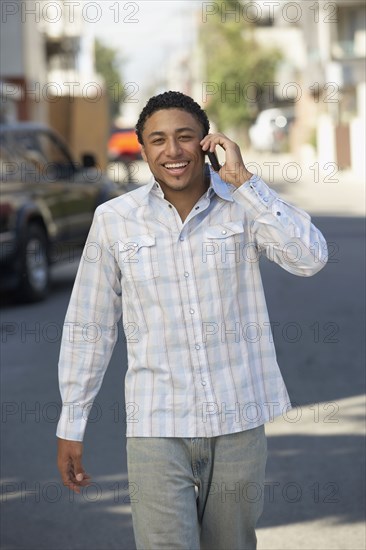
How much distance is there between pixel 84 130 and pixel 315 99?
947 inches

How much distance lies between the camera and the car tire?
1362 centimetres

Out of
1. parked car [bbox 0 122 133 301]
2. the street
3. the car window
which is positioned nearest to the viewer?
the street

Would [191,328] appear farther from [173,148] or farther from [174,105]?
[174,105]

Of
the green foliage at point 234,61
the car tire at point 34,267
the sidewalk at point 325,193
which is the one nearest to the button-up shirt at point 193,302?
the car tire at point 34,267

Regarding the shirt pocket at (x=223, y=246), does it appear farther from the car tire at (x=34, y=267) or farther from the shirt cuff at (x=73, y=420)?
the car tire at (x=34, y=267)

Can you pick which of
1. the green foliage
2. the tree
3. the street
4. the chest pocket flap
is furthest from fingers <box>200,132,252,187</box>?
the tree

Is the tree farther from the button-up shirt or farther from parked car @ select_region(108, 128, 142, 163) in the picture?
the button-up shirt

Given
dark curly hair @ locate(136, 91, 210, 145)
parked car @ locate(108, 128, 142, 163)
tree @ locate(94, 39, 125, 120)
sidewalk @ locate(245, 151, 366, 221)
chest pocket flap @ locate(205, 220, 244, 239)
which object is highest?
tree @ locate(94, 39, 125, 120)

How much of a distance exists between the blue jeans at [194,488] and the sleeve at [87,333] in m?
0.22

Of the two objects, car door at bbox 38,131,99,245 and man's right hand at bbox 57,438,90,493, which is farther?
car door at bbox 38,131,99,245

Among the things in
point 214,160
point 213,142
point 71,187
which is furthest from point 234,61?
point 213,142

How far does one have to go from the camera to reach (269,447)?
24.2 feet

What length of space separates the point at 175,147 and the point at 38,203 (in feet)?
34.5

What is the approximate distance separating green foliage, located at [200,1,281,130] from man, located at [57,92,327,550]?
6445 cm
